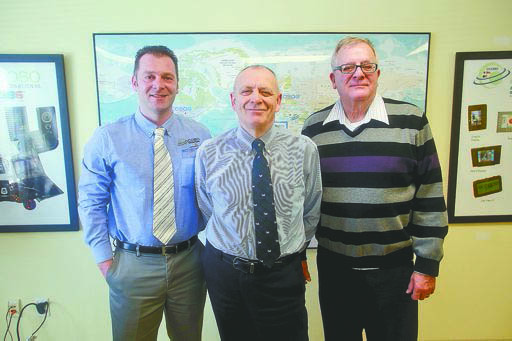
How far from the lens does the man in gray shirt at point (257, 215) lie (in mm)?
1191

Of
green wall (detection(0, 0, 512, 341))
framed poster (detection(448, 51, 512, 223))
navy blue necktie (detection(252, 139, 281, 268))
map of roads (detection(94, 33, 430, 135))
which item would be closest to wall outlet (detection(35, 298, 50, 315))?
green wall (detection(0, 0, 512, 341))

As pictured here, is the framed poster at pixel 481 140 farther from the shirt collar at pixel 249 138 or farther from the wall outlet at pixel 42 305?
the wall outlet at pixel 42 305

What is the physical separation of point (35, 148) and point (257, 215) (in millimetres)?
1561

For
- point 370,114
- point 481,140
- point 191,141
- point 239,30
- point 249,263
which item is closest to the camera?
point 249,263

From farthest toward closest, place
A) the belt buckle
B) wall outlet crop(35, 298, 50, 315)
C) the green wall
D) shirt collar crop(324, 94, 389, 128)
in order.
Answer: wall outlet crop(35, 298, 50, 315)
the green wall
shirt collar crop(324, 94, 389, 128)
the belt buckle

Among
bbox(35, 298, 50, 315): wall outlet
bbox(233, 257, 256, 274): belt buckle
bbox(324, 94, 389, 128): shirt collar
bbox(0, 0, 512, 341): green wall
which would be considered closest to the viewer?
bbox(233, 257, 256, 274): belt buckle

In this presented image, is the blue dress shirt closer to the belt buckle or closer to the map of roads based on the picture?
the belt buckle

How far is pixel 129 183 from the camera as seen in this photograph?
1321 millimetres

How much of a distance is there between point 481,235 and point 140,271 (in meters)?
2.17

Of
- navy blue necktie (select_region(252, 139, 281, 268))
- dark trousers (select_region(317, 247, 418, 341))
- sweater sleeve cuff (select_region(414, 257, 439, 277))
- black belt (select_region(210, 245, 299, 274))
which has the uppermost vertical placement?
navy blue necktie (select_region(252, 139, 281, 268))

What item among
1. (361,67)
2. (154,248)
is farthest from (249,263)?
(361,67)

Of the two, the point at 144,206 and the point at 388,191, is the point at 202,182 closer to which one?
the point at 144,206

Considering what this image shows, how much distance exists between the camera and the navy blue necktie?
1.18 meters

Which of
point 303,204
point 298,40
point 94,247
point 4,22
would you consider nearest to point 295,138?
point 303,204
